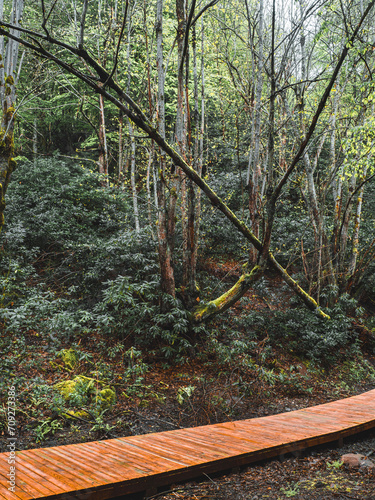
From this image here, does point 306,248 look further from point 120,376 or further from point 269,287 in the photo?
point 120,376

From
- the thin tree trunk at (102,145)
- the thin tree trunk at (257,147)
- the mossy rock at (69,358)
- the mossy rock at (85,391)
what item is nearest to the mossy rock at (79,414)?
the mossy rock at (85,391)

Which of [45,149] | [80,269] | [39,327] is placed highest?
[45,149]

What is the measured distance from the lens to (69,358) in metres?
6.10

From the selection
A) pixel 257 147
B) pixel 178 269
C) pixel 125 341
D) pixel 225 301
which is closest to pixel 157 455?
pixel 125 341

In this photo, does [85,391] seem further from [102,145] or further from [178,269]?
[102,145]

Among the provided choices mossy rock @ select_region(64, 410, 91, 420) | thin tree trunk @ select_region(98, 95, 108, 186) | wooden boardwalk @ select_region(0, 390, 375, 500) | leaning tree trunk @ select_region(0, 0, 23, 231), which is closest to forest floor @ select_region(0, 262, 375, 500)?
mossy rock @ select_region(64, 410, 91, 420)

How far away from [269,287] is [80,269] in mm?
5375

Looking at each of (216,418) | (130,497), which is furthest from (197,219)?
(130,497)

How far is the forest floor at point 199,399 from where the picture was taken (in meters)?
3.11

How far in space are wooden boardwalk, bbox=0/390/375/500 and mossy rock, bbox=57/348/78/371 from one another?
8.73 ft

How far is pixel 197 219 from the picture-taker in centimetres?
805

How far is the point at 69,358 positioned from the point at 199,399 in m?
2.34

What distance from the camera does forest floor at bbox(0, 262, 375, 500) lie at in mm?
3105

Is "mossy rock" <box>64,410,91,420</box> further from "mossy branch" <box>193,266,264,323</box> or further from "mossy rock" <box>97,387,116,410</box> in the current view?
"mossy branch" <box>193,266,264,323</box>
